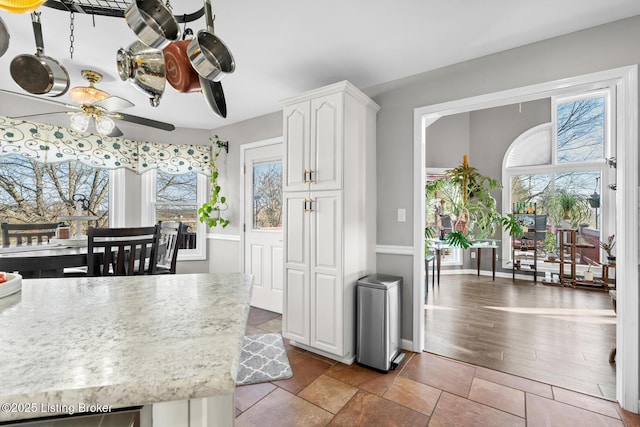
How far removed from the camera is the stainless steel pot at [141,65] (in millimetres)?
1218

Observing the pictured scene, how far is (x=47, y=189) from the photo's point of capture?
3354mm

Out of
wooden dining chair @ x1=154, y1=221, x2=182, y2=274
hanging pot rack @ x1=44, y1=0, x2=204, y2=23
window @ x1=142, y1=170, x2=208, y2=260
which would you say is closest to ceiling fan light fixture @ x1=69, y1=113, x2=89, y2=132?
wooden dining chair @ x1=154, y1=221, x2=182, y2=274

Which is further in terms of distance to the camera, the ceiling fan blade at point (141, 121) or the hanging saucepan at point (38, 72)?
the ceiling fan blade at point (141, 121)

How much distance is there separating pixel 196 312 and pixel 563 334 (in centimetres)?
347

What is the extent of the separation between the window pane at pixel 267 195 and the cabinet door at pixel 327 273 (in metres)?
1.20

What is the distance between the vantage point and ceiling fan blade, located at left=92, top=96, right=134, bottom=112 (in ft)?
7.25

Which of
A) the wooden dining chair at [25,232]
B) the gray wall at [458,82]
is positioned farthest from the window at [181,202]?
the gray wall at [458,82]

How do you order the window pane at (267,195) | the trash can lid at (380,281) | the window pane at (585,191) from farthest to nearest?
the window pane at (585,191), the window pane at (267,195), the trash can lid at (380,281)

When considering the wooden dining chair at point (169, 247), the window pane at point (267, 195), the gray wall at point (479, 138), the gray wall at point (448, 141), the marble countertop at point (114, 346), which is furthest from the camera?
the gray wall at point (448, 141)

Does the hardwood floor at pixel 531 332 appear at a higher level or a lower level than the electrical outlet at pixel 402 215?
lower

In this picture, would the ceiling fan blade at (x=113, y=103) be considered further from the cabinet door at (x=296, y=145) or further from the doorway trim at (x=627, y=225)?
the doorway trim at (x=627, y=225)

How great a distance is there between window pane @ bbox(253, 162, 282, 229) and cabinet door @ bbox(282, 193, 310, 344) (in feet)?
3.07

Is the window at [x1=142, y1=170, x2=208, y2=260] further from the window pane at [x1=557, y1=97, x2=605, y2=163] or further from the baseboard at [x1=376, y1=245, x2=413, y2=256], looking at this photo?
the window pane at [x1=557, y1=97, x2=605, y2=163]

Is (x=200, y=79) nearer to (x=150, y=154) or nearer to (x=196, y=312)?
(x=196, y=312)
